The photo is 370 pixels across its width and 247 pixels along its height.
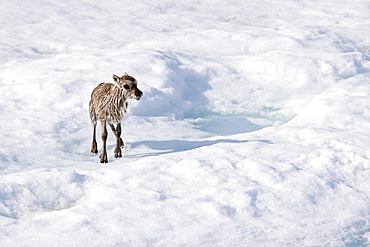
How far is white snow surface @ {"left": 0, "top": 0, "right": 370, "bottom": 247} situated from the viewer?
19.9 ft

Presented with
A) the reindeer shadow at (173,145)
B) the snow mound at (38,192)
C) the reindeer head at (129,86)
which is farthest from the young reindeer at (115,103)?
the snow mound at (38,192)

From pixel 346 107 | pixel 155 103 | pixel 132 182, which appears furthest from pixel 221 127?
pixel 132 182

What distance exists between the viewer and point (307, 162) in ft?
25.7

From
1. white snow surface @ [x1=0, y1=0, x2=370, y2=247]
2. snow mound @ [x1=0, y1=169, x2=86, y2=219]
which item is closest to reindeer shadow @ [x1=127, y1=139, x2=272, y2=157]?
white snow surface @ [x1=0, y1=0, x2=370, y2=247]

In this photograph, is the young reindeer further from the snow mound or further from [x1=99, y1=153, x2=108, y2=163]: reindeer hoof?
the snow mound

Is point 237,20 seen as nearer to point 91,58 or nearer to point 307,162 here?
point 91,58

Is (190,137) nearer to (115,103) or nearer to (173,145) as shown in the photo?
(173,145)

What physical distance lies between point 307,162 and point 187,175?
198cm

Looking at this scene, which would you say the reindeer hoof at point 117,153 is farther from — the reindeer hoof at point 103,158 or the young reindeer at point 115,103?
the reindeer hoof at point 103,158

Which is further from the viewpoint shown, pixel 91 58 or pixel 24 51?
pixel 24 51

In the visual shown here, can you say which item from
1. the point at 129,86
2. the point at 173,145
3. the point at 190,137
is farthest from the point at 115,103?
the point at 190,137

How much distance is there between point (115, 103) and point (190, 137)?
201cm

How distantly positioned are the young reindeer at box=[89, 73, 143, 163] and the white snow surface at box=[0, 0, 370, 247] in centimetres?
30

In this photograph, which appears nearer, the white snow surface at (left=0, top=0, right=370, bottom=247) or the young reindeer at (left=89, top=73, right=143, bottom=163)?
the white snow surface at (left=0, top=0, right=370, bottom=247)
